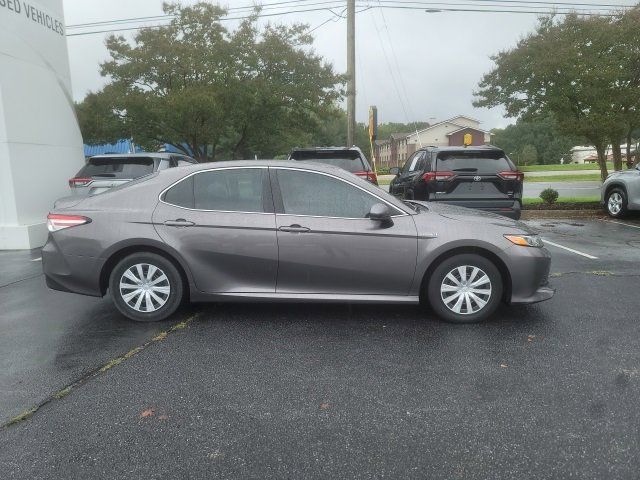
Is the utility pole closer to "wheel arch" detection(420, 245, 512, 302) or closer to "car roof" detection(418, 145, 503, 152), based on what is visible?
"car roof" detection(418, 145, 503, 152)

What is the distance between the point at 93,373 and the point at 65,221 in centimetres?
176

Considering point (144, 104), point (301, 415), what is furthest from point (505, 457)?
point (144, 104)

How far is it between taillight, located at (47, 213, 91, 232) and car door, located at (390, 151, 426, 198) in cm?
589

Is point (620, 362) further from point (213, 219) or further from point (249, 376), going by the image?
point (213, 219)

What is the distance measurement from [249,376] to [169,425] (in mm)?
772

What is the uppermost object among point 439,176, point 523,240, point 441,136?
point 441,136

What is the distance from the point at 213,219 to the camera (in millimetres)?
4734

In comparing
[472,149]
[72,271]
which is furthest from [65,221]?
[472,149]

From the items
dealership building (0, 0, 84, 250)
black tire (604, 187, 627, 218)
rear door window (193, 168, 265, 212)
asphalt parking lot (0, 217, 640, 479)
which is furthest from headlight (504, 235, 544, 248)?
black tire (604, 187, 627, 218)

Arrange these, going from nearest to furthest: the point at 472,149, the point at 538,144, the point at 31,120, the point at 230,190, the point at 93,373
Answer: the point at 93,373
the point at 230,190
the point at 472,149
the point at 31,120
the point at 538,144

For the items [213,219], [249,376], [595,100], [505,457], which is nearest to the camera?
[505,457]

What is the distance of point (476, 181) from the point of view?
27.0ft

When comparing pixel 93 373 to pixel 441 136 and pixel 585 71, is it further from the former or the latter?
pixel 441 136

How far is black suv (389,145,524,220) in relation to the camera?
8203 millimetres
